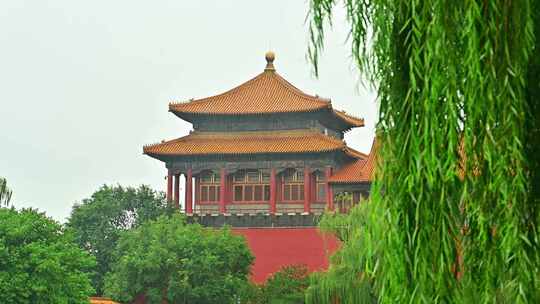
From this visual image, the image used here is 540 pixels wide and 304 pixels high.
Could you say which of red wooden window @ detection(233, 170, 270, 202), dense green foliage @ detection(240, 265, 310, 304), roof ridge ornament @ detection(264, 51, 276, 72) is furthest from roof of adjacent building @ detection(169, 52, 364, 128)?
dense green foliage @ detection(240, 265, 310, 304)

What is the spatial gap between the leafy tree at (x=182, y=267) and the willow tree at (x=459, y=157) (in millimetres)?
23784

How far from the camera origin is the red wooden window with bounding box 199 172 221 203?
118ft

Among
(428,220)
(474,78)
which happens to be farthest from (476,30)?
(428,220)

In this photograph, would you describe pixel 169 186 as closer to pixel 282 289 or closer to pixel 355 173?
pixel 355 173

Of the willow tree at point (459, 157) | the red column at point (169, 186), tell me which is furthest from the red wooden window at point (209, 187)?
the willow tree at point (459, 157)

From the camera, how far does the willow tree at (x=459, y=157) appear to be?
4738 millimetres

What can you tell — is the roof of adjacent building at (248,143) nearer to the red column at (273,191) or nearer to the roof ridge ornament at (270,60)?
the red column at (273,191)

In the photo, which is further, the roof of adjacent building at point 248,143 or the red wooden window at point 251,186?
the red wooden window at point 251,186

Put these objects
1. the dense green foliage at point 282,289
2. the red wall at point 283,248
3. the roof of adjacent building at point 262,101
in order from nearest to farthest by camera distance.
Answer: the dense green foliage at point 282,289
the red wall at point 283,248
the roof of adjacent building at point 262,101

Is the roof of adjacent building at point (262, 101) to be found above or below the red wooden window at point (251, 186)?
above

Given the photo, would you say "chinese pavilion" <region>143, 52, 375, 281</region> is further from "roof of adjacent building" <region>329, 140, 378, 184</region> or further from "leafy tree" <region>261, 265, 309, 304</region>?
"leafy tree" <region>261, 265, 309, 304</region>

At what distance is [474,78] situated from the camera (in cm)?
470

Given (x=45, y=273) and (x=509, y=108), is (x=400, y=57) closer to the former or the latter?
(x=509, y=108)

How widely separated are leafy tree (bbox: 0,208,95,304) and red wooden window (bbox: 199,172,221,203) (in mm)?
10109
